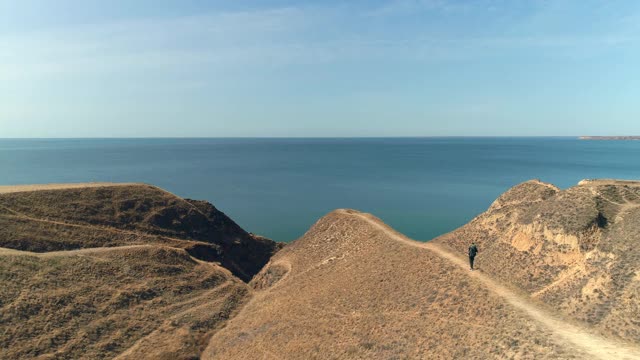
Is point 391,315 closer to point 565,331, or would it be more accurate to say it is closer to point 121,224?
point 565,331

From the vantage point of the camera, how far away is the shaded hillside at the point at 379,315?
22.6m

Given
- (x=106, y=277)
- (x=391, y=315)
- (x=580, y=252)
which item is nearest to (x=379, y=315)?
(x=391, y=315)

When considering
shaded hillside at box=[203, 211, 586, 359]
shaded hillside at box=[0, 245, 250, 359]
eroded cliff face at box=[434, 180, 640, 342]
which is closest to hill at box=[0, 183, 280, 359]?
shaded hillside at box=[0, 245, 250, 359]

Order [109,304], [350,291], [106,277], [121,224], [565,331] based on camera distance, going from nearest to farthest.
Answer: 1. [565,331]
2. [350,291]
3. [109,304]
4. [106,277]
5. [121,224]

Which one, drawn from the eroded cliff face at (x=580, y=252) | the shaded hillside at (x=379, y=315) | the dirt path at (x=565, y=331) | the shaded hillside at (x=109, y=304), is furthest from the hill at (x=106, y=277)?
the eroded cliff face at (x=580, y=252)

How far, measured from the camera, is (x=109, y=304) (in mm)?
38500

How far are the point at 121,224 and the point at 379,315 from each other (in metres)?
44.9

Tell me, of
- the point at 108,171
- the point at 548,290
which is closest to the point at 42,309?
the point at 548,290

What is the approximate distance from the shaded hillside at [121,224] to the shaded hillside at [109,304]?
6936mm

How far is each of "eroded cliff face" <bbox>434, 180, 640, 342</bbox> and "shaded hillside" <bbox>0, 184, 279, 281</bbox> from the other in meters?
42.0

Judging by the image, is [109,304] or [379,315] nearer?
[379,315]

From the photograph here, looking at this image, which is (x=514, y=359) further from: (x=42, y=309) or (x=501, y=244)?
(x=42, y=309)

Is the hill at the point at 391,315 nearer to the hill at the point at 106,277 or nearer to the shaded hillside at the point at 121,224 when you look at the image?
the hill at the point at 106,277

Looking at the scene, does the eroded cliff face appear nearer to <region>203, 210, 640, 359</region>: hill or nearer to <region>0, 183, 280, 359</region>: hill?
<region>203, 210, 640, 359</region>: hill
